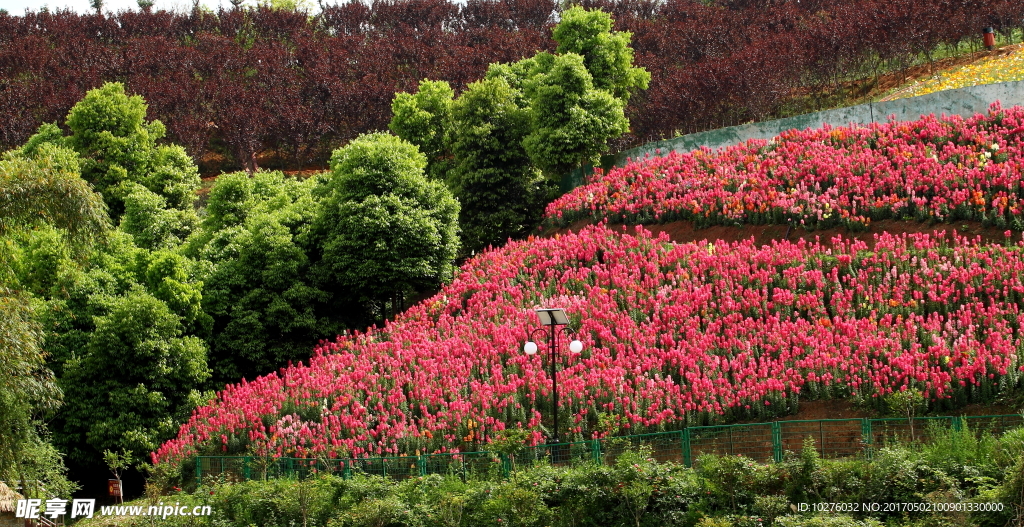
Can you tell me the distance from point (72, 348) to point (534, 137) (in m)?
16.2

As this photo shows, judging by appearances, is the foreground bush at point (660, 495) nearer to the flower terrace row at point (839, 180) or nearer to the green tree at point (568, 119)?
the flower terrace row at point (839, 180)

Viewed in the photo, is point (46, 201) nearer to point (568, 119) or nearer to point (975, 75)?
point (568, 119)

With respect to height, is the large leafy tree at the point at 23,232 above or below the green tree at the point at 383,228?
below

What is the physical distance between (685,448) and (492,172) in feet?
69.3

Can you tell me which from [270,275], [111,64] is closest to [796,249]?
[270,275]

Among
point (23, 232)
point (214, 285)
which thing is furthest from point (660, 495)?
point (214, 285)

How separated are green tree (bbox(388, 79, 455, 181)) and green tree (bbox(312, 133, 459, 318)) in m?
7.32

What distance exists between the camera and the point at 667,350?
23578 mm

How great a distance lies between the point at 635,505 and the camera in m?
15.1

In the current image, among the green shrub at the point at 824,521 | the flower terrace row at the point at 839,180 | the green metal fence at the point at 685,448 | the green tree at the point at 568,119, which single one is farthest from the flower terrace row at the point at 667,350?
the green tree at the point at 568,119

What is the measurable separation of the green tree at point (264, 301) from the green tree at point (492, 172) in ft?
19.2

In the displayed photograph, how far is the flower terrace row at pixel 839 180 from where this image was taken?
26266mm

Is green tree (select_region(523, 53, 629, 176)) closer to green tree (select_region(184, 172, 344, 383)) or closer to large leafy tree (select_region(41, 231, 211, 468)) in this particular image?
green tree (select_region(184, 172, 344, 383))

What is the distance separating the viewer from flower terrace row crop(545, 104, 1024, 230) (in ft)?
86.2
